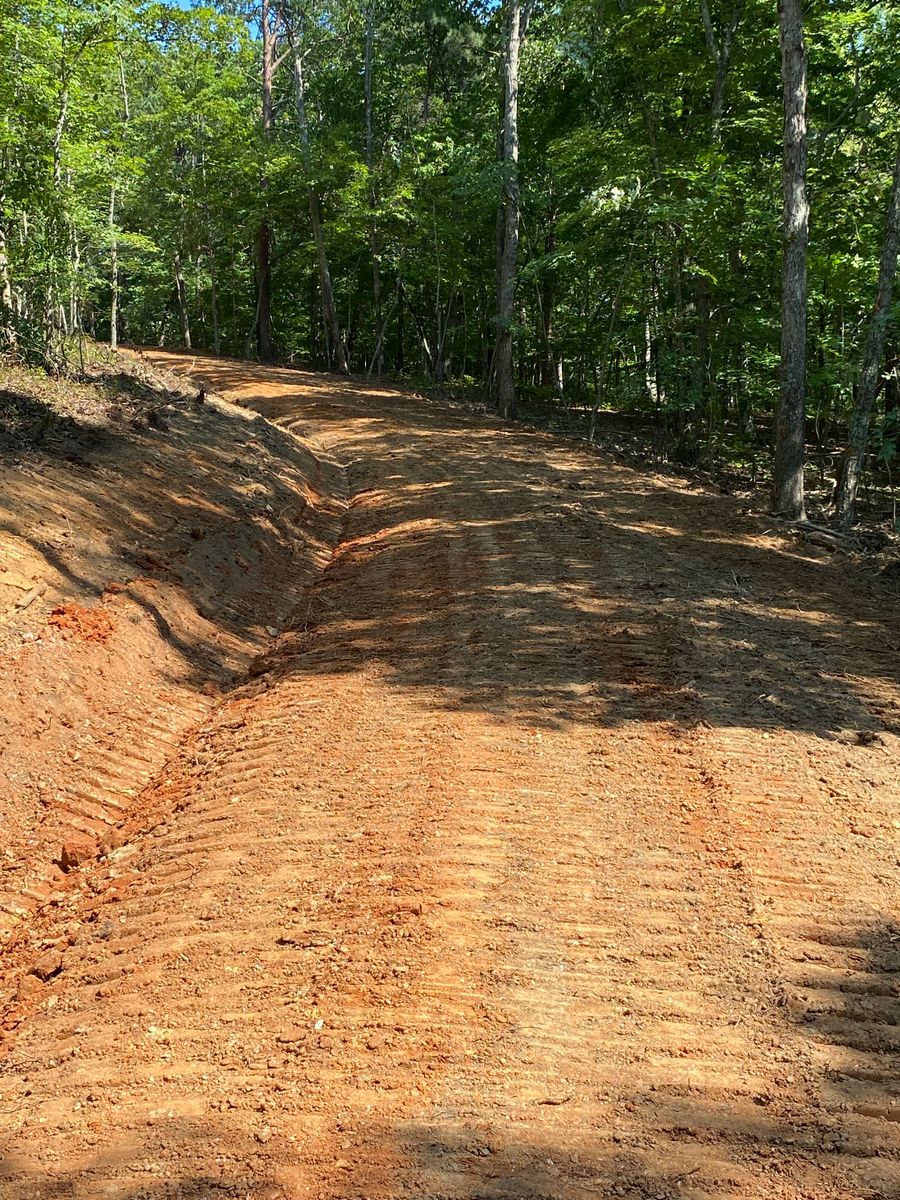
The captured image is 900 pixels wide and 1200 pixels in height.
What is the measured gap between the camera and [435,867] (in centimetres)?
348

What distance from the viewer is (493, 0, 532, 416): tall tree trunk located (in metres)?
16.5

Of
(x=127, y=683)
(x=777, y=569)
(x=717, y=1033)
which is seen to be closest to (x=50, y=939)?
(x=127, y=683)

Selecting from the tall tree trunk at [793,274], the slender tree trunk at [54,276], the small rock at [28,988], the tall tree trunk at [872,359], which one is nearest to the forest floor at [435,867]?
the small rock at [28,988]

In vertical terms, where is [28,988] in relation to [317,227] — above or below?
below

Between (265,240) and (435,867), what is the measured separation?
26.6 m

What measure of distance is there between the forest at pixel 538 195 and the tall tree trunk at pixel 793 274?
3cm

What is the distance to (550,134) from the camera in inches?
812

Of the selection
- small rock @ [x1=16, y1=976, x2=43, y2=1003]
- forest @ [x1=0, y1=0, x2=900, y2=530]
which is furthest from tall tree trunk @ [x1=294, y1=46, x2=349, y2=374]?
small rock @ [x1=16, y1=976, x2=43, y2=1003]

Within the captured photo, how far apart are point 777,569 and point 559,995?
5.74m

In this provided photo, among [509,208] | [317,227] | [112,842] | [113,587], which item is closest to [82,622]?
[113,587]

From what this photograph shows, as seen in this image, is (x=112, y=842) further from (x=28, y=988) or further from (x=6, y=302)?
(x=6, y=302)

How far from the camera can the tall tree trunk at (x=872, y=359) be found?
10242mm

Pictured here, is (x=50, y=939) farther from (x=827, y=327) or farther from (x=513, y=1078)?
(x=827, y=327)

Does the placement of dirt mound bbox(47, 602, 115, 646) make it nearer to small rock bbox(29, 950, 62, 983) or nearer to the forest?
small rock bbox(29, 950, 62, 983)
